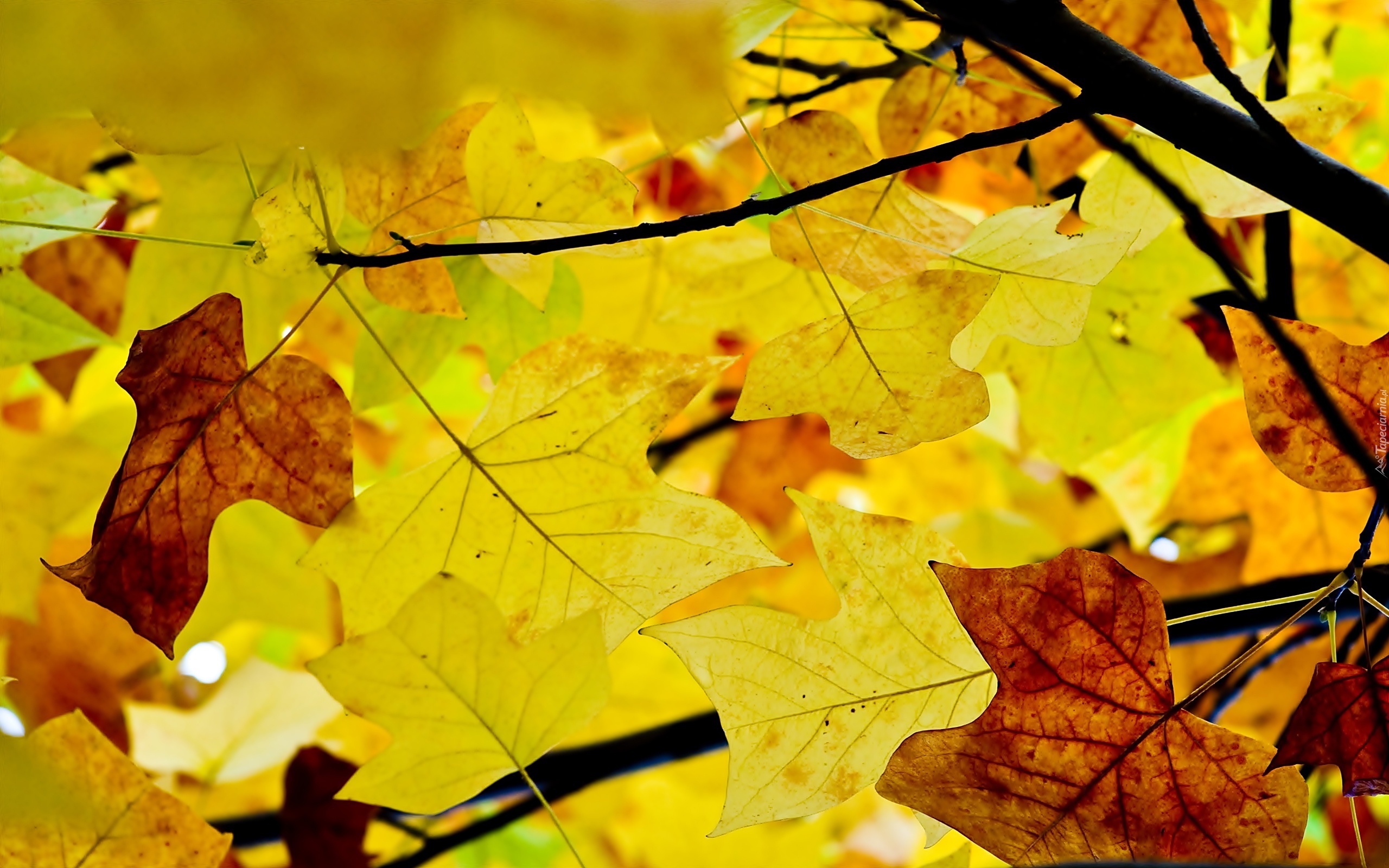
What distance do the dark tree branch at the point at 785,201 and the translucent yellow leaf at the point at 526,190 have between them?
0.08 meters

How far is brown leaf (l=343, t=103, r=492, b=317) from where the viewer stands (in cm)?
56

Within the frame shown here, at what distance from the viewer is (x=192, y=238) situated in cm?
72

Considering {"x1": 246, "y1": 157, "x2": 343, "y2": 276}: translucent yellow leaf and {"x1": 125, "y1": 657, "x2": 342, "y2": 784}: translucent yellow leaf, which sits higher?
{"x1": 246, "y1": 157, "x2": 343, "y2": 276}: translucent yellow leaf

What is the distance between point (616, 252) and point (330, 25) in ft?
0.84

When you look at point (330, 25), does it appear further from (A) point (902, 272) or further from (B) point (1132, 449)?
(B) point (1132, 449)

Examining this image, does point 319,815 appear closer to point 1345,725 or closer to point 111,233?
point 111,233

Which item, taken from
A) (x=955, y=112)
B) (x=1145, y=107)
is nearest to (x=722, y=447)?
(x=955, y=112)

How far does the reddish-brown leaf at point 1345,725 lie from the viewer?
43cm

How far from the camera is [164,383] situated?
509 millimetres

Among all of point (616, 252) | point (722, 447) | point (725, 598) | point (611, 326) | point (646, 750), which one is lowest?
point (646, 750)

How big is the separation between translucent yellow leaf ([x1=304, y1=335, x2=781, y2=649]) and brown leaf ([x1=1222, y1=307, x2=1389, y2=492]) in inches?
11.3

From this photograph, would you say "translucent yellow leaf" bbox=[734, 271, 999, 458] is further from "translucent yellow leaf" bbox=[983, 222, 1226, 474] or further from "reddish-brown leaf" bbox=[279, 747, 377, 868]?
"reddish-brown leaf" bbox=[279, 747, 377, 868]

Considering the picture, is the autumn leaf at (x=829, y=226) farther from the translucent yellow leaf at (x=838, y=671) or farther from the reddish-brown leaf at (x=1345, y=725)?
the reddish-brown leaf at (x=1345, y=725)

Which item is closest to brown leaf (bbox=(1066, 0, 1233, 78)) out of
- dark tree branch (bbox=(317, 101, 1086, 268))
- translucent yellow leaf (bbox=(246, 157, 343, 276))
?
dark tree branch (bbox=(317, 101, 1086, 268))
